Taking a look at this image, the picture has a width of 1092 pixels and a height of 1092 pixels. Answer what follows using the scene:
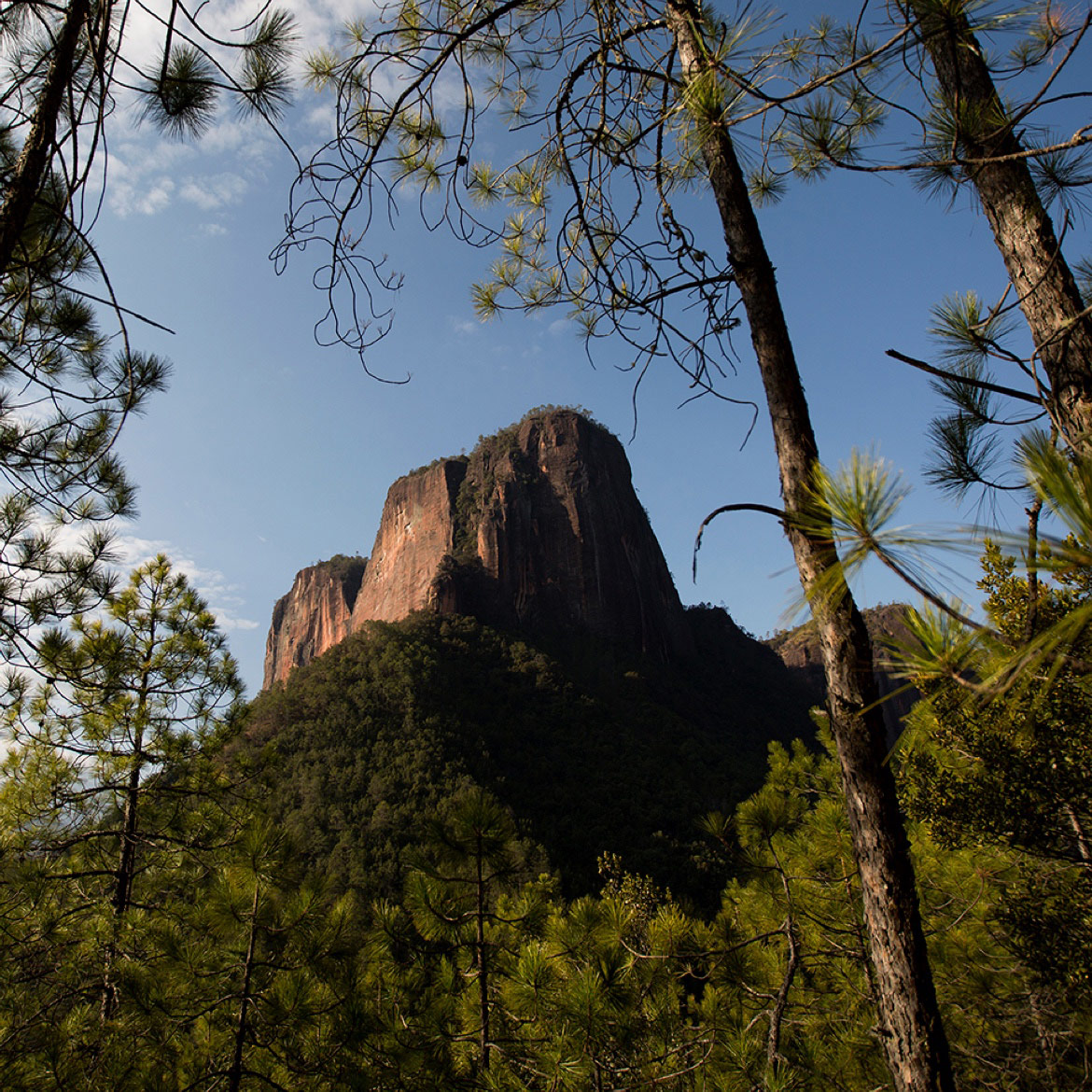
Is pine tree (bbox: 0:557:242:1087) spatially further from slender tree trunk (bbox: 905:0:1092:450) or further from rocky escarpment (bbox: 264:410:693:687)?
rocky escarpment (bbox: 264:410:693:687)

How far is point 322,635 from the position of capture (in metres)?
55.7

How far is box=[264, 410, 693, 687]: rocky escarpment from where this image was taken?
152 ft

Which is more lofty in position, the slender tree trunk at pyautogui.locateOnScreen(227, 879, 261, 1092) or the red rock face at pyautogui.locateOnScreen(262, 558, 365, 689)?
the red rock face at pyautogui.locateOnScreen(262, 558, 365, 689)

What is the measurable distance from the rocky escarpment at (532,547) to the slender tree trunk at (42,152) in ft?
140

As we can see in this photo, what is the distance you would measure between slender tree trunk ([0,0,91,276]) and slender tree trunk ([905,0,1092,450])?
62.4 inches

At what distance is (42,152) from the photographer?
1032 millimetres

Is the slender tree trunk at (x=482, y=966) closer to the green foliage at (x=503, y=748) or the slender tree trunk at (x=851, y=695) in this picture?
the slender tree trunk at (x=851, y=695)

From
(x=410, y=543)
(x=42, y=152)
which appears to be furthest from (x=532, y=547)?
(x=42, y=152)

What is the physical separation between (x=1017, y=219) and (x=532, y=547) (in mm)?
46298

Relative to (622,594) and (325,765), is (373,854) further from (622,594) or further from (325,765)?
(622,594)

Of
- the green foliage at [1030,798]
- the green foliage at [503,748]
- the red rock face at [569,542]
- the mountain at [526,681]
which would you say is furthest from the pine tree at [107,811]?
the red rock face at [569,542]

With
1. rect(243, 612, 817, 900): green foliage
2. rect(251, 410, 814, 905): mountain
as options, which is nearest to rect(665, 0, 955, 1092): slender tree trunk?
rect(251, 410, 814, 905): mountain

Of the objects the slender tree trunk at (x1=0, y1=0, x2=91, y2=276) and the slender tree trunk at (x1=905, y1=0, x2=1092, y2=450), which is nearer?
the slender tree trunk at (x1=0, y1=0, x2=91, y2=276)

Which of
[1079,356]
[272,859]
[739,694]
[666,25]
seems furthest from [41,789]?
[739,694]
